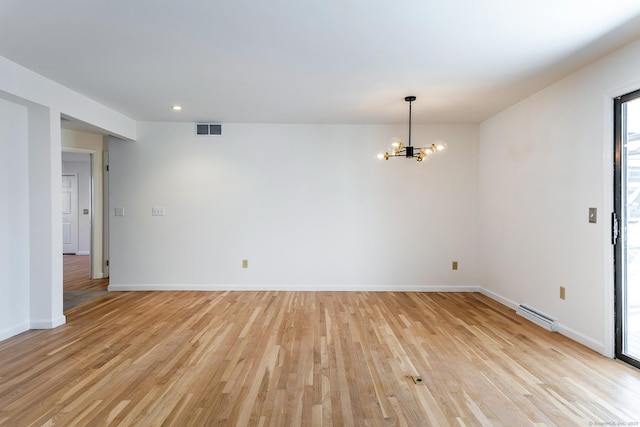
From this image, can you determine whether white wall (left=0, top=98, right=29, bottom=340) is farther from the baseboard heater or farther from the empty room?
the baseboard heater

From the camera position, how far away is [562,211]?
3.38 meters

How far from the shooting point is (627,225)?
9.02 ft

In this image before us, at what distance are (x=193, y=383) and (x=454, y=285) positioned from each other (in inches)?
160

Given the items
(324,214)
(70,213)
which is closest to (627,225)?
(324,214)

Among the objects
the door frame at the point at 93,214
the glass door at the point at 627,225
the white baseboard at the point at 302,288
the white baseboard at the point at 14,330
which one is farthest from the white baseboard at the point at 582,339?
the door frame at the point at 93,214

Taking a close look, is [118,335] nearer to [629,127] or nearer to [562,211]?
[562,211]

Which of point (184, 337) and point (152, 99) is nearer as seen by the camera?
point (184, 337)

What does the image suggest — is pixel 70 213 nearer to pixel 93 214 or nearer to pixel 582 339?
pixel 93 214

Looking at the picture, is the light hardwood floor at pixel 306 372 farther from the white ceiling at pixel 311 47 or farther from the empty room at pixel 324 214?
the white ceiling at pixel 311 47

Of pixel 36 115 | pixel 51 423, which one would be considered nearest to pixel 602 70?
pixel 51 423

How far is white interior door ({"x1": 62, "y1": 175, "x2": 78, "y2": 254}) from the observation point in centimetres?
903

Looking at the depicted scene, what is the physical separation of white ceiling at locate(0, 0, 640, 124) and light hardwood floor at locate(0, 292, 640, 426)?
2521 mm

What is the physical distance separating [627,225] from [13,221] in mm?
5664

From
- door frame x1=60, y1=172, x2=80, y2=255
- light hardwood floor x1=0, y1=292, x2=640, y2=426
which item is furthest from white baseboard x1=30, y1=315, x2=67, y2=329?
door frame x1=60, y1=172, x2=80, y2=255
